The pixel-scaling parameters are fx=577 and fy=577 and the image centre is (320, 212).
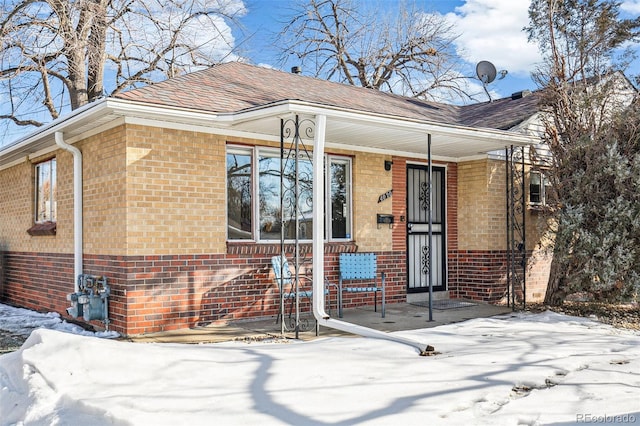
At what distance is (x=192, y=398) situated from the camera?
4.06 m

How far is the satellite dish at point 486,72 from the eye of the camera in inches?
532

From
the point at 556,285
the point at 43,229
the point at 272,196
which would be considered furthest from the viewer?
the point at 556,285

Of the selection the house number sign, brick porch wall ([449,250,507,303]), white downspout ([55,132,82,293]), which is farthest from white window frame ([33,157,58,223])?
brick porch wall ([449,250,507,303])

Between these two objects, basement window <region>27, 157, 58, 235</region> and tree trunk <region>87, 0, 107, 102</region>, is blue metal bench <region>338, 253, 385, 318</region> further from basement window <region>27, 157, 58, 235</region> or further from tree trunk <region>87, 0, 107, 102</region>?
tree trunk <region>87, 0, 107, 102</region>

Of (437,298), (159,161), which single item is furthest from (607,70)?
(159,161)

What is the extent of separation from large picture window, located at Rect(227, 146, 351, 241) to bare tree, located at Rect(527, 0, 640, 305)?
346 centimetres

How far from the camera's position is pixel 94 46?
15.6 m

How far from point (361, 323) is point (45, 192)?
5977 millimetres

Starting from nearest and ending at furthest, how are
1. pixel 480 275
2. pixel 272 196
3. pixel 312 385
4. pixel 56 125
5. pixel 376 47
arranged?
1. pixel 312 385
2. pixel 56 125
3. pixel 272 196
4. pixel 480 275
5. pixel 376 47

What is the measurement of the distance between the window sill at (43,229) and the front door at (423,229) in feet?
19.5

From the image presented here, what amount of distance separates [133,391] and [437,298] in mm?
7299

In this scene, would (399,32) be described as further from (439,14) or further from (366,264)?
(366,264)

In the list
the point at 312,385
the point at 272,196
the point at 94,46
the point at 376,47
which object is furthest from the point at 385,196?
the point at 376,47

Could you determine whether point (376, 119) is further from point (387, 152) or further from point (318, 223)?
point (387, 152)
